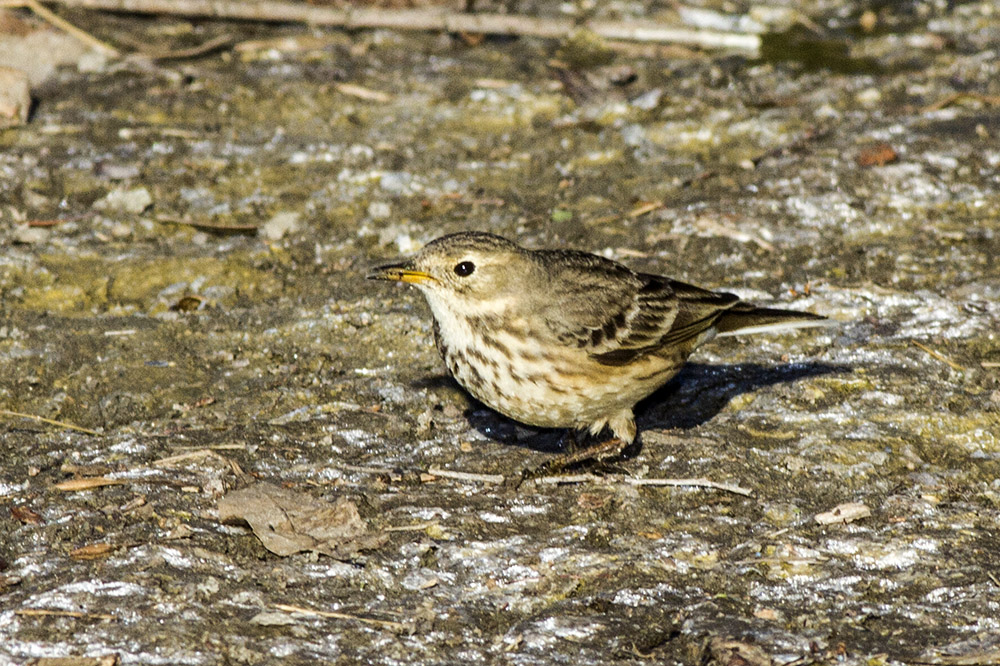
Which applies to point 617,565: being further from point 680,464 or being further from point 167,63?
point 167,63

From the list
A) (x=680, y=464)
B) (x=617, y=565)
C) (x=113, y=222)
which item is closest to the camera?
(x=617, y=565)

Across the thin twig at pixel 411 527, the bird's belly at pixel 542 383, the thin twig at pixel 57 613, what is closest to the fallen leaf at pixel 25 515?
the thin twig at pixel 57 613

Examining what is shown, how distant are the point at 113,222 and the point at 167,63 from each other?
2605 millimetres

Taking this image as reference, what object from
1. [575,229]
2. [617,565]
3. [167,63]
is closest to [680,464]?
[617,565]

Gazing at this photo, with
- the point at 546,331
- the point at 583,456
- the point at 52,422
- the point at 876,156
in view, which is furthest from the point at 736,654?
the point at 876,156

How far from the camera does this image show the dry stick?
34.1ft

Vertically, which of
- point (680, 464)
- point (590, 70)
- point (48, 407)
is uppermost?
point (590, 70)

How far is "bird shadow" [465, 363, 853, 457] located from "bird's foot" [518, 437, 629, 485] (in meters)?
0.11

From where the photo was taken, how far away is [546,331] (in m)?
5.55

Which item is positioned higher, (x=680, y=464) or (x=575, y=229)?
(x=575, y=229)

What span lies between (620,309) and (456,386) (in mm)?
1191

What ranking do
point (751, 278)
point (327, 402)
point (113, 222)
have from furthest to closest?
point (113, 222) < point (751, 278) < point (327, 402)

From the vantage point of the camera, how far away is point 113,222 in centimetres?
783

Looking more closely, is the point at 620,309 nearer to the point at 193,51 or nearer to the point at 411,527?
the point at 411,527
